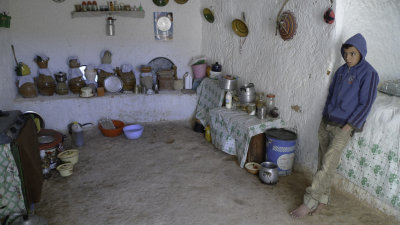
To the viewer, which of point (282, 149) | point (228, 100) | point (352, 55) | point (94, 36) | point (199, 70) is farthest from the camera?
point (199, 70)

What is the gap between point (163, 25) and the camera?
5848mm

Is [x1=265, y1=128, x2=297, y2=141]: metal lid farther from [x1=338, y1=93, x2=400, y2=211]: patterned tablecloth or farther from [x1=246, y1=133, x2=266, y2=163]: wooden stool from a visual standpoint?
[x1=338, y1=93, x2=400, y2=211]: patterned tablecloth

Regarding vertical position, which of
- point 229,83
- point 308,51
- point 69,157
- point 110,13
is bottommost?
point 69,157

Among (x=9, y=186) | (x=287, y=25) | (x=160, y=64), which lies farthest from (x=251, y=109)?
(x=9, y=186)

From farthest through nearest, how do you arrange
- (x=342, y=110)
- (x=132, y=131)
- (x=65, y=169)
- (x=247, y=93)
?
(x=132, y=131) < (x=247, y=93) < (x=65, y=169) < (x=342, y=110)

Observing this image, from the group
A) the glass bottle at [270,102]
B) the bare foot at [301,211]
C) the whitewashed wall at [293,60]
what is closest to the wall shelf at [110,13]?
the whitewashed wall at [293,60]

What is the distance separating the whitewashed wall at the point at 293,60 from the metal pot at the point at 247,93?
220mm

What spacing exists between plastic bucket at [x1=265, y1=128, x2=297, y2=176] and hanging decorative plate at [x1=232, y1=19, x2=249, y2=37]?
68.8 inches

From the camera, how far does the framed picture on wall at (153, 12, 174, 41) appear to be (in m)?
5.80

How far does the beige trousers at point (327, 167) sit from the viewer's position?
2984mm

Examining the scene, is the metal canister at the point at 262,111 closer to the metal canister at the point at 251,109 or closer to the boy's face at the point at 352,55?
the metal canister at the point at 251,109

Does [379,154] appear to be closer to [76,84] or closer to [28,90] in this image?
[76,84]

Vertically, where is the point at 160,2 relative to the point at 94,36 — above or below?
above

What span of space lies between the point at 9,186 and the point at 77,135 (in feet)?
6.14
